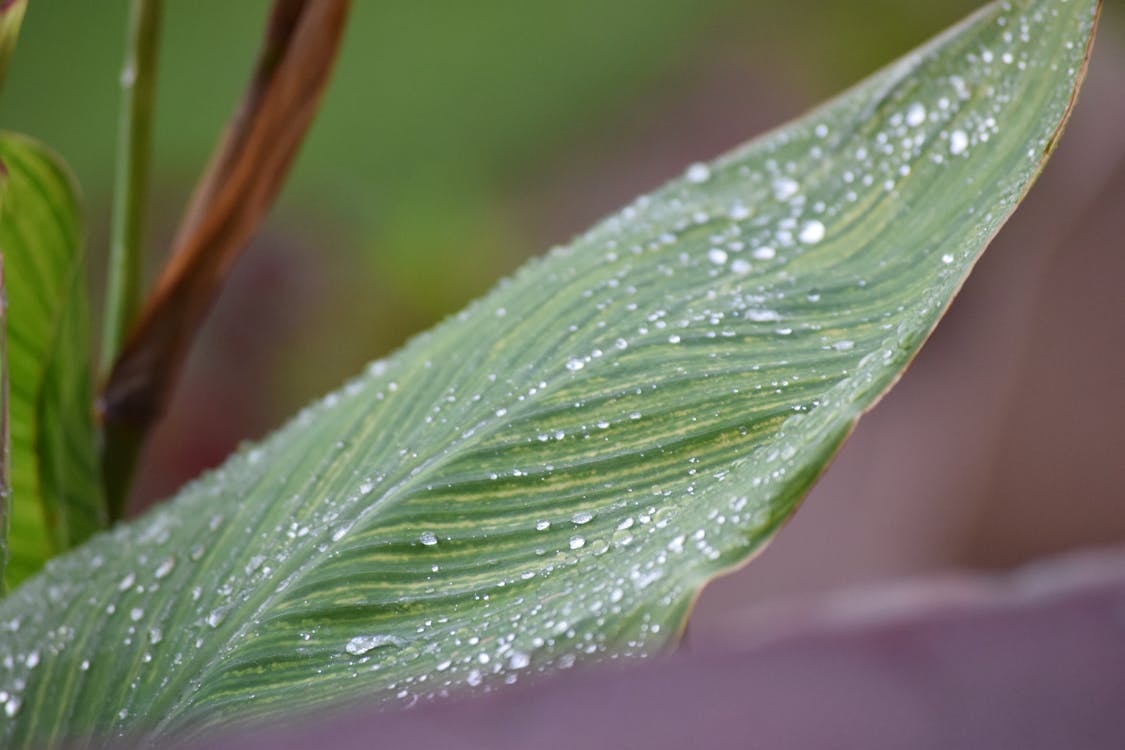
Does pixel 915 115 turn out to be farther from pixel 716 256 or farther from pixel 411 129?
pixel 411 129

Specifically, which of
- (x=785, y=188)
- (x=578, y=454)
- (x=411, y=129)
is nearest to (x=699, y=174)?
(x=785, y=188)

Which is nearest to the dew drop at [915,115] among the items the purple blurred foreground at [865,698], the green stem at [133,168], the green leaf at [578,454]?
the green leaf at [578,454]

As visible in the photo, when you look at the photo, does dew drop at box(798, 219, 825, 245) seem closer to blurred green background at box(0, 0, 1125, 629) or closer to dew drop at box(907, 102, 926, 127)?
dew drop at box(907, 102, 926, 127)

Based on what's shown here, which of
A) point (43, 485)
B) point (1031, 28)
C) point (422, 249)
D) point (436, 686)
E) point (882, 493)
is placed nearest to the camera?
point (436, 686)

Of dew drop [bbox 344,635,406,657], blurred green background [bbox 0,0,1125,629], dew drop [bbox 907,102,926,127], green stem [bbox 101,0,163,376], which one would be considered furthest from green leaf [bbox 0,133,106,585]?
blurred green background [bbox 0,0,1125,629]

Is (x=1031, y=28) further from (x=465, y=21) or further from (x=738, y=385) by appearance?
(x=465, y=21)

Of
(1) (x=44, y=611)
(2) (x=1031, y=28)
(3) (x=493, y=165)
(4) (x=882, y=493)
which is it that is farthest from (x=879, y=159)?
(3) (x=493, y=165)
